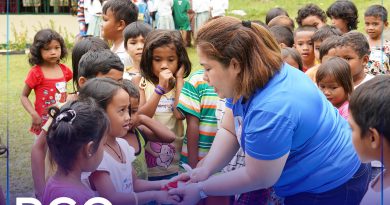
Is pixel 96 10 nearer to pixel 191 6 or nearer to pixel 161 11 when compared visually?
pixel 161 11

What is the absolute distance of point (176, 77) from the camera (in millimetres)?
2793

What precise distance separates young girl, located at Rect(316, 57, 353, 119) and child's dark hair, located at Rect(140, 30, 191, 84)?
606 millimetres

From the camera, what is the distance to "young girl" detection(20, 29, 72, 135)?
3.50 m

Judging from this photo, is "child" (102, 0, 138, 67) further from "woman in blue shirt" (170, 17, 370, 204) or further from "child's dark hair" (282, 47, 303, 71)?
→ "woman in blue shirt" (170, 17, 370, 204)

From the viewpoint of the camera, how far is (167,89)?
271 cm

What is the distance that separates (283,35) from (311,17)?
0.81 m

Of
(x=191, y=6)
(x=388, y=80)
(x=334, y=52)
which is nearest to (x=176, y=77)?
(x=334, y=52)

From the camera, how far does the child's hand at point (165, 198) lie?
2174 mm

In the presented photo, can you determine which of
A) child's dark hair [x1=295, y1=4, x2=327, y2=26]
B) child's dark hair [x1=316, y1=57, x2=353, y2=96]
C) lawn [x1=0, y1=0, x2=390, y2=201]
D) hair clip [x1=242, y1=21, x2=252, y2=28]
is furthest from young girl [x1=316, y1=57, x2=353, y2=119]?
child's dark hair [x1=295, y1=4, x2=327, y2=26]

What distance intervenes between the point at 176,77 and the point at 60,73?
1.04 meters

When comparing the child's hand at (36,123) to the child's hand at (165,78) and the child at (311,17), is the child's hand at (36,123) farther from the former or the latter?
the child at (311,17)

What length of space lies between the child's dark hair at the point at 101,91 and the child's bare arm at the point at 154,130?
357 millimetres

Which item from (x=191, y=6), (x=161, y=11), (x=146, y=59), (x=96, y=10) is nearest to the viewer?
(x=146, y=59)

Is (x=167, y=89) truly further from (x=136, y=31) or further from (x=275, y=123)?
(x=275, y=123)
